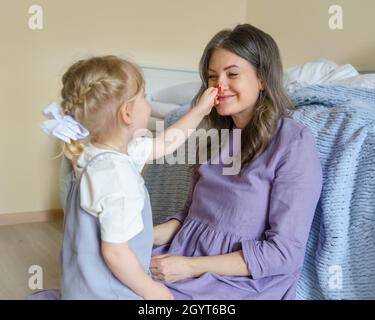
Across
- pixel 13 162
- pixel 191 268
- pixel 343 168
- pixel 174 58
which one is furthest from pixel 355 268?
pixel 174 58

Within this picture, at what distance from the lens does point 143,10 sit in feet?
9.23

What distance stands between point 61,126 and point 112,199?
0.15m

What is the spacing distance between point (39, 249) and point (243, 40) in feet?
5.20

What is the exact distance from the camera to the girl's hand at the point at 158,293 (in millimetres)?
754

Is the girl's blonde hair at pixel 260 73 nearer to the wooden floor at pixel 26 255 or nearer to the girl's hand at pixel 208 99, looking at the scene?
the girl's hand at pixel 208 99

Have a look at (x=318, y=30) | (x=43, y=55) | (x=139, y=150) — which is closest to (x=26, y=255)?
(x=43, y=55)

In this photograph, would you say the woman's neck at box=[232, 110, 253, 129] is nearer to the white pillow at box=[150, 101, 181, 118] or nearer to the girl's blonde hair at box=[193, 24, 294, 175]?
the girl's blonde hair at box=[193, 24, 294, 175]

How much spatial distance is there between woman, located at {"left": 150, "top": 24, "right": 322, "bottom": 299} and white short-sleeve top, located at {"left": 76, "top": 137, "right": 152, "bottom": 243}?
0.69 feet

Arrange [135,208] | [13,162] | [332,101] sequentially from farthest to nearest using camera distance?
[13,162]
[332,101]
[135,208]

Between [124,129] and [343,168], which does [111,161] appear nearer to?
[124,129]

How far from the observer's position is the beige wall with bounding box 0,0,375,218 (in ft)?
7.85

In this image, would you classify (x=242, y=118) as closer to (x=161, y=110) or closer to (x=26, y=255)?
(x=161, y=110)

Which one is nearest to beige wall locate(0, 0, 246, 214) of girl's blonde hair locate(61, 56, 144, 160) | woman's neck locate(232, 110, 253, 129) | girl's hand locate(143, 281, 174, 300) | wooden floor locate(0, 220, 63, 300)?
wooden floor locate(0, 220, 63, 300)

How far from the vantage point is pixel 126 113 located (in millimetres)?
766
